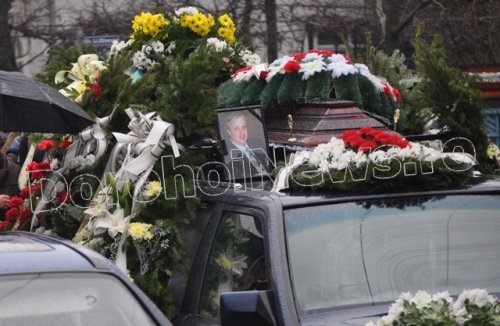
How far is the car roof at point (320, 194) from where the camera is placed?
5.21 metres

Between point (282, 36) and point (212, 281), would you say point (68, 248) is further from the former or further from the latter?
point (282, 36)

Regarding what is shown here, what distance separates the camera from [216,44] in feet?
27.1

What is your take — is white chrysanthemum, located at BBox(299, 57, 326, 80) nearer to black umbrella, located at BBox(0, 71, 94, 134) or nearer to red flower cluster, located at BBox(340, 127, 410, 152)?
red flower cluster, located at BBox(340, 127, 410, 152)

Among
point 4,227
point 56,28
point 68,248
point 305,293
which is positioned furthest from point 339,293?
point 56,28

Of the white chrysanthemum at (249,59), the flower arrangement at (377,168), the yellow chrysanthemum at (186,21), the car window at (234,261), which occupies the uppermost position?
the yellow chrysanthemum at (186,21)

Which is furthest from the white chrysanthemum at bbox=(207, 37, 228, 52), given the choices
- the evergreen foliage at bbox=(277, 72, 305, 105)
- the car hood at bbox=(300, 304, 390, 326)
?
the car hood at bbox=(300, 304, 390, 326)

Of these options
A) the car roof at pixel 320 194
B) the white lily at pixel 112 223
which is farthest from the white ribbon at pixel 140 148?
the car roof at pixel 320 194

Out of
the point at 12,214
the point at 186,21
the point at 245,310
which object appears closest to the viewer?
the point at 245,310

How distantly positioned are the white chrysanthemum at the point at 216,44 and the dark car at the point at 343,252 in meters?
2.75

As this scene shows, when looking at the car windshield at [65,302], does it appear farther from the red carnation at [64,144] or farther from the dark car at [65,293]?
the red carnation at [64,144]

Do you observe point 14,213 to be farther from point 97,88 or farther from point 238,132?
point 238,132

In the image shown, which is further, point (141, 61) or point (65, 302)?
point (141, 61)

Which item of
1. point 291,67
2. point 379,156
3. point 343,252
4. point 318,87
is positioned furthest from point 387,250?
point 291,67

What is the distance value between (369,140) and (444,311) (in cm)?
159
